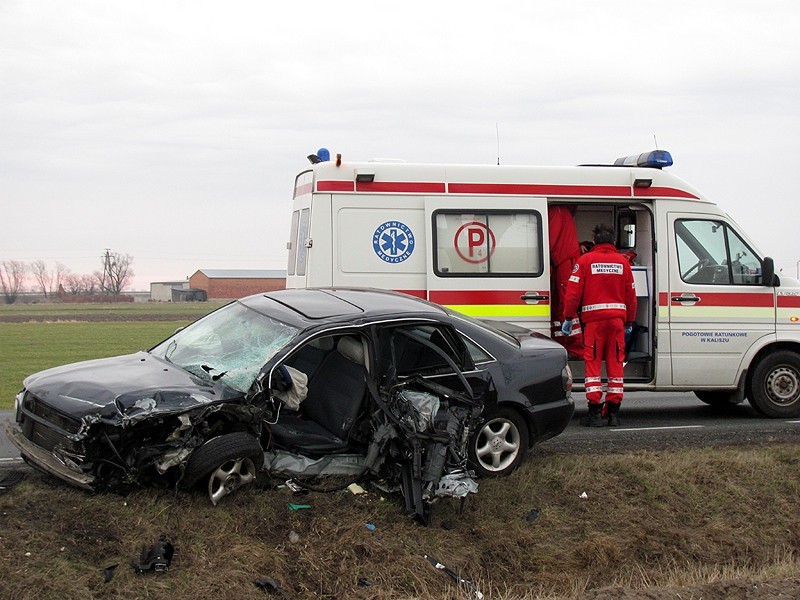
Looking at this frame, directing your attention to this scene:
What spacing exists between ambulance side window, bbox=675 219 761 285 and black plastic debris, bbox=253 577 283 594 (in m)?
6.67

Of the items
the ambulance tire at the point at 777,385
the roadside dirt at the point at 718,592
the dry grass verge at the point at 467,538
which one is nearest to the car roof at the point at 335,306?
the dry grass verge at the point at 467,538

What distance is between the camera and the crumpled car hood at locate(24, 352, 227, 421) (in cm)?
575

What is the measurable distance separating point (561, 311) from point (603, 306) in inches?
39.3

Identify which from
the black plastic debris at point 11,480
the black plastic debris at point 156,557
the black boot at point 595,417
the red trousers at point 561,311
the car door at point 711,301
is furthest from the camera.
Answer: the car door at point 711,301

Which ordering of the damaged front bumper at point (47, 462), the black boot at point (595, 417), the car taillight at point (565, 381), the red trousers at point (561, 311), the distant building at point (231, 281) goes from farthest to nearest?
the distant building at point (231, 281) → the red trousers at point (561, 311) → the black boot at point (595, 417) → the car taillight at point (565, 381) → the damaged front bumper at point (47, 462)

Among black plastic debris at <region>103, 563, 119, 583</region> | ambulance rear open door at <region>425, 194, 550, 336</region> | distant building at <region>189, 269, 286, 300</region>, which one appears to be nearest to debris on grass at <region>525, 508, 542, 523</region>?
black plastic debris at <region>103, 563, 119, 583</region>

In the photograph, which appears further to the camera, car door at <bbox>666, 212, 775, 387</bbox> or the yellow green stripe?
car door at <bbox>666, 212, 775, 387</bbox>

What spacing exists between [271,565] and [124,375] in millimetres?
1860

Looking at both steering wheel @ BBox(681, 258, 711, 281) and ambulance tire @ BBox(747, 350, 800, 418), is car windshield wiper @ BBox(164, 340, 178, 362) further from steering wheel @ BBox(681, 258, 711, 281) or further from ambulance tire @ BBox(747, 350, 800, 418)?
ambulance tire @ BBox(747, 350, 800, 418)

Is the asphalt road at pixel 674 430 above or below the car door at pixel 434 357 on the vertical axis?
below

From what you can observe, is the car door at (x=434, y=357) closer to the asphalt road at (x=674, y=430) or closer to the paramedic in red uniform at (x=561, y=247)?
the asphalt road at (x=674, y=430)

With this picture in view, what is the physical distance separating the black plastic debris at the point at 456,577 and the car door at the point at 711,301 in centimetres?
523

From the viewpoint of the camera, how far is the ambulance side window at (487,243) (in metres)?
9.88

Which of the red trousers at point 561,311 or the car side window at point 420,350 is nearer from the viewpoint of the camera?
the car side window at point 420,350
